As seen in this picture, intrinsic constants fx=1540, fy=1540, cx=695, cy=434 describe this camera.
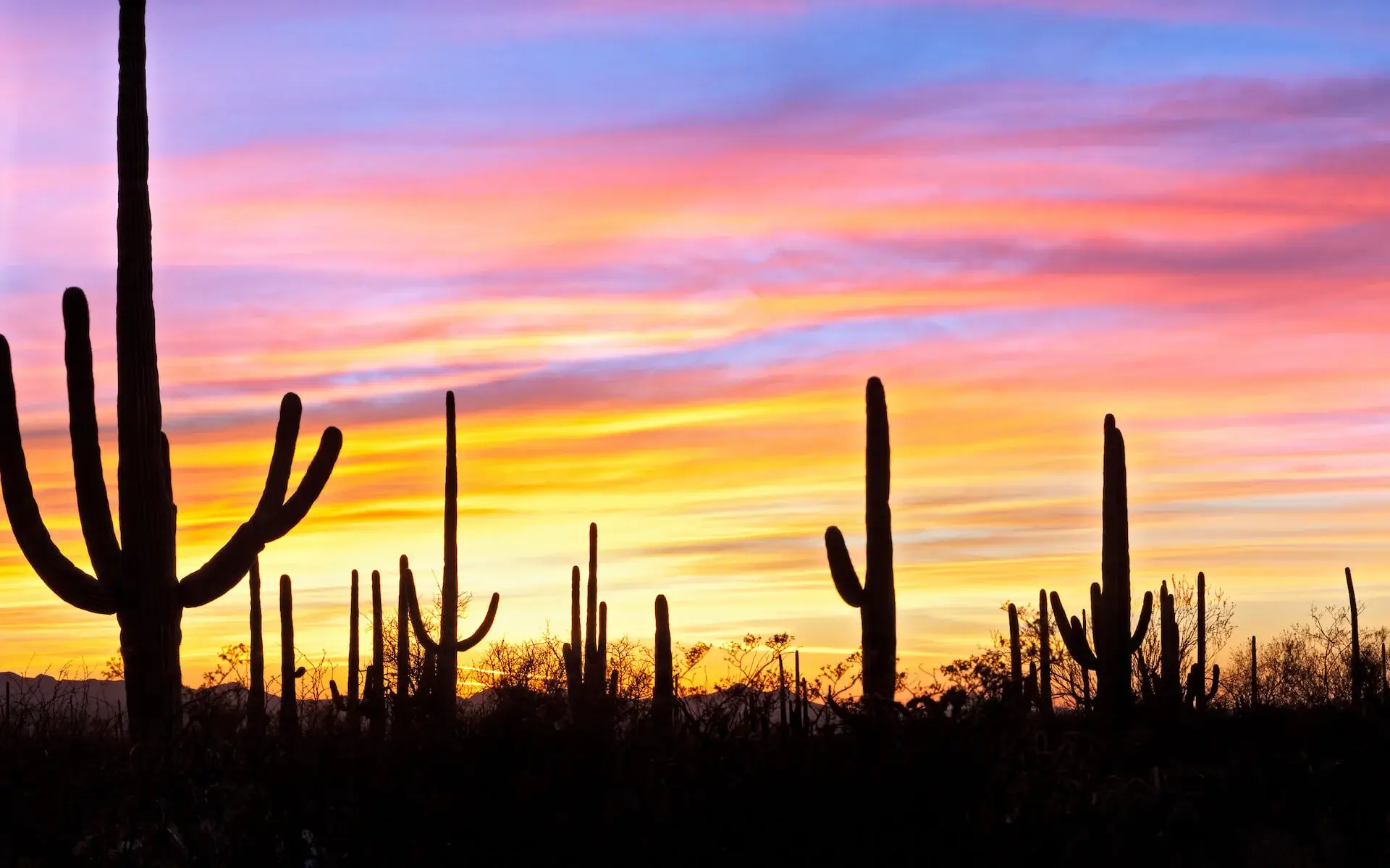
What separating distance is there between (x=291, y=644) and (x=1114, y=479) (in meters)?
16.9

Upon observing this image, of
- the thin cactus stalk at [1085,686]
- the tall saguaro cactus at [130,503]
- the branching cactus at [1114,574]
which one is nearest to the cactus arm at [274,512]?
the tall saguaro cactus at [130,503]

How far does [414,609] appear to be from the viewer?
29141 millimetres

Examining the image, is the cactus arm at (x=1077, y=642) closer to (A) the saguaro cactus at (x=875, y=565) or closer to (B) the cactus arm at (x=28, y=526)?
(A) the saguaro cactus at (x=875, y=565)

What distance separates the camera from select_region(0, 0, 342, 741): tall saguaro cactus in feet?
45.3

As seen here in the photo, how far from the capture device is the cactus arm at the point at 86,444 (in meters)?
13.8

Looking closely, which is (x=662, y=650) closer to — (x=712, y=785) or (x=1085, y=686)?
(x=1085, y=686)

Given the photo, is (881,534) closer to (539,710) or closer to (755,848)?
(539,710)

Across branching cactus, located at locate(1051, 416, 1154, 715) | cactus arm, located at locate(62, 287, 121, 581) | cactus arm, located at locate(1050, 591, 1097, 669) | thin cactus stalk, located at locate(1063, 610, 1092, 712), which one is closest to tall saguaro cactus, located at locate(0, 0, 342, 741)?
cactus arm, located at locate(62, 287, 121, 581)

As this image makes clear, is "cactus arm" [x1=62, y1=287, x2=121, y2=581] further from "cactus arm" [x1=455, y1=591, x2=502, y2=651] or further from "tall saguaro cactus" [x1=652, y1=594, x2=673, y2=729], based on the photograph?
"cactus arm" [x1=455, y1=591, x2=502, y2=651]

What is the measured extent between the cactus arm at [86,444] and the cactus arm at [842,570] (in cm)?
774

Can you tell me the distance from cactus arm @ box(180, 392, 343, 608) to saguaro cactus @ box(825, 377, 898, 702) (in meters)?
5.83

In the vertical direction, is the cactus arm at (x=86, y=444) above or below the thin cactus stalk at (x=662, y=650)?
above

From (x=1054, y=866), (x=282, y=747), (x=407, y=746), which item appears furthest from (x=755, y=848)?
(x=282, y=747)

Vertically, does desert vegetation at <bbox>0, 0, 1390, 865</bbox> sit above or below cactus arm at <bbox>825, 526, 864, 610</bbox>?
below
